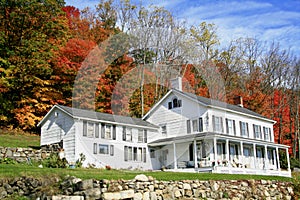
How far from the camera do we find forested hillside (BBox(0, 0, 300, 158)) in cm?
3184

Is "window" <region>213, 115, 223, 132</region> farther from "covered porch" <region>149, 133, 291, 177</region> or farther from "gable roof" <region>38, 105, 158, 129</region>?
"gable roof" <region>38, 105, 158, 129</region>

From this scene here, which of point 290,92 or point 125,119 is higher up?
point 290,92

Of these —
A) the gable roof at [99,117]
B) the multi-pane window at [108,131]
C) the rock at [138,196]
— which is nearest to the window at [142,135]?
the gable roof at [99,117]

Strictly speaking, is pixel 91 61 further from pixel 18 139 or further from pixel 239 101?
pixel 239 101

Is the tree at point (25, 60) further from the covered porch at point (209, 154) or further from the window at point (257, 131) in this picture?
the window at point (257, 131)

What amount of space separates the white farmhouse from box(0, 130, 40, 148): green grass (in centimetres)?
174

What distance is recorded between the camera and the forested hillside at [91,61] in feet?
104

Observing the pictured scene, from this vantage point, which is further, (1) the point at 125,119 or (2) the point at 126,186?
(1) the point at 125,119

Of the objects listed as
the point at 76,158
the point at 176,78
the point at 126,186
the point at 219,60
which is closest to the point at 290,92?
the point at 219,60

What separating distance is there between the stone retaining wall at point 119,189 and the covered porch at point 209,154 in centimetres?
776

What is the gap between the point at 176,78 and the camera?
32.6 metres

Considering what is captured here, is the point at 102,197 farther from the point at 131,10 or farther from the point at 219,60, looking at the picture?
the point at 219,60

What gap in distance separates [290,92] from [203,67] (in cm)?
1471

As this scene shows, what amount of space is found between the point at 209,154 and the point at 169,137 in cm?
414
